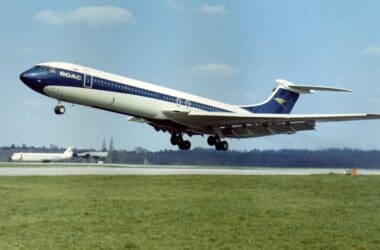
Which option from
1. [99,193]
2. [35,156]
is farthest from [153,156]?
[99,193]

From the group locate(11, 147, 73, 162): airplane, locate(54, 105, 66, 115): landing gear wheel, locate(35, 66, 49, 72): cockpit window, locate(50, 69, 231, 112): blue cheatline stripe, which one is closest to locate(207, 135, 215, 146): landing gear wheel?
locate(50, 69, 231, 112): blue cheatline stripe

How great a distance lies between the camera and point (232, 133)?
143 ft

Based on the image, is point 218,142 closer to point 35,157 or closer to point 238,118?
point 238,118

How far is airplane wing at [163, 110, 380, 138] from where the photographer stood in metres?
39.0

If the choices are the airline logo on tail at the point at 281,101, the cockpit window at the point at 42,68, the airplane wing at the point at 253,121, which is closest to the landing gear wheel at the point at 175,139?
the airplane wing at the point at 253,121

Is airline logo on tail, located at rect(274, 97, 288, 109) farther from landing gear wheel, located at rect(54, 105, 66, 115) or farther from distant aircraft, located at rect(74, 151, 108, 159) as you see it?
distant aircraft, located at rect(74, 151, 108, 159)

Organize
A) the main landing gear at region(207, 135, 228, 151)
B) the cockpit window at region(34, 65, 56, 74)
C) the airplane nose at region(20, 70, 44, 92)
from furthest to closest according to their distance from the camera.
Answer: the main landing gear at region(207, 135, 228, 151) < the cockpit window at region(34, 65, 56, 74) < the airplane nose at region(20, 70, 44, 92)

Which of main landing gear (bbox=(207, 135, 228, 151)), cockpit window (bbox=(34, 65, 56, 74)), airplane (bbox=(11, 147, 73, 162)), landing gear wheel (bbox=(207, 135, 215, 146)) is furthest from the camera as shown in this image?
airplane (bbox=(11, 147, 73, 162))

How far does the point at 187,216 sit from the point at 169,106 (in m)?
20.9

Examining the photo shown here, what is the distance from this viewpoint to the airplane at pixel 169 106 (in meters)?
33.0

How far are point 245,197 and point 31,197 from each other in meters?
8.91

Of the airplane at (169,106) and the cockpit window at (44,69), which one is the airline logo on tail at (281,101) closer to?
the airplane at (169,106)

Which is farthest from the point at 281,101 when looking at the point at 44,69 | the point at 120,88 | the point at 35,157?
the point at 35,157

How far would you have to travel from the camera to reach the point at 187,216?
18297 millimetres
